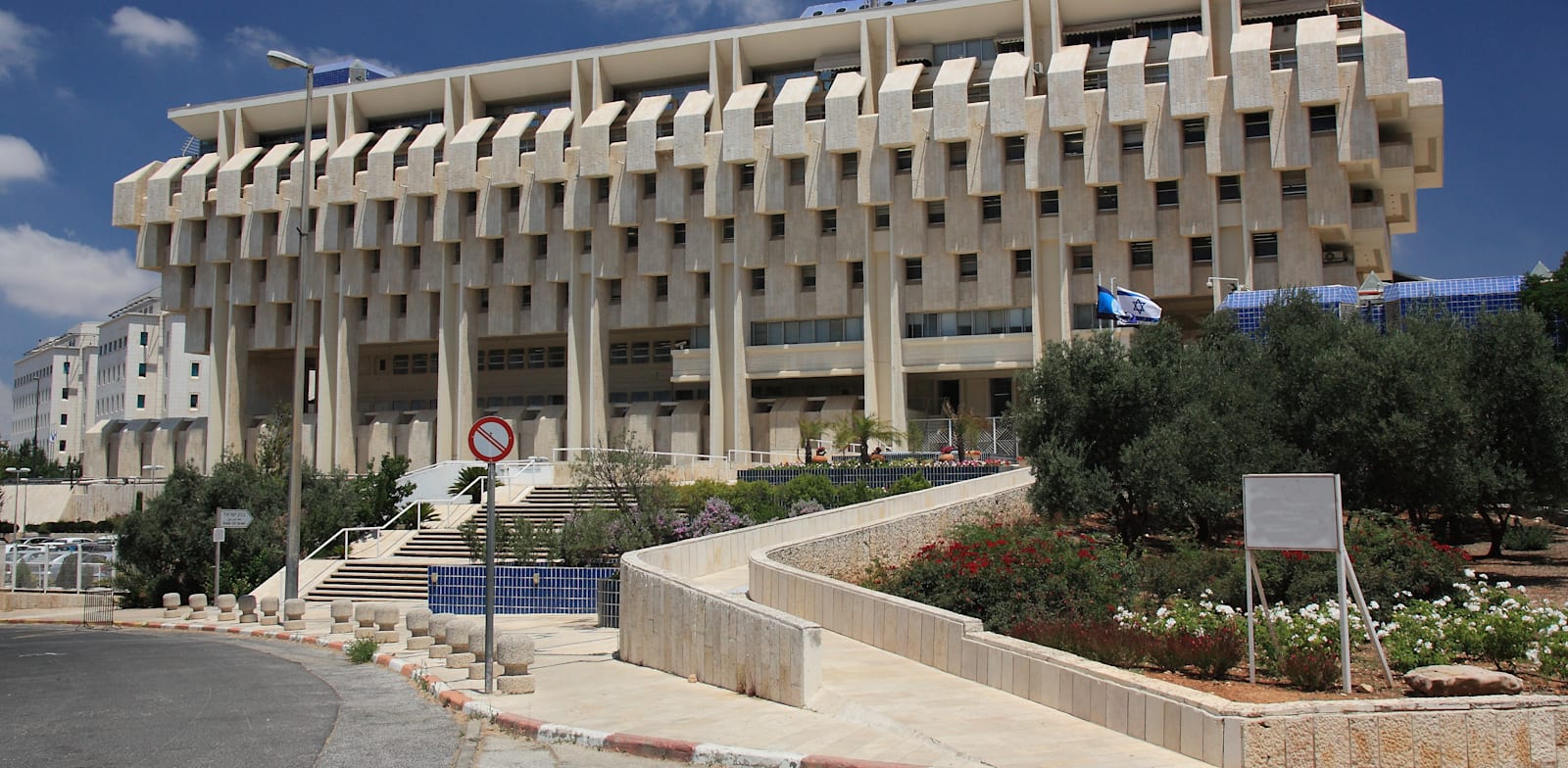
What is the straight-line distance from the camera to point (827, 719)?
403 inches

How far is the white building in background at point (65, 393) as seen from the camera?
114 m

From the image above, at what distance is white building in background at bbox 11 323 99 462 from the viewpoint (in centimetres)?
11412

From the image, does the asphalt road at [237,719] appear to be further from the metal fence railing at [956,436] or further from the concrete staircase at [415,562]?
the metal fence railing at [956,436]

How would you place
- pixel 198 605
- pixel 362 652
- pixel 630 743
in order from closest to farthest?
1. pixel 630 743
2. pixel 362 652
3. pixel 198 605

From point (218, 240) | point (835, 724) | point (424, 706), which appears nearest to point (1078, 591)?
point (835, 724)

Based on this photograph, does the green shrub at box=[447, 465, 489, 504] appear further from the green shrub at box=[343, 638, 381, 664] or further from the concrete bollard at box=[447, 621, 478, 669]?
the concrete bollard at box=[447, 621, 478, 669]

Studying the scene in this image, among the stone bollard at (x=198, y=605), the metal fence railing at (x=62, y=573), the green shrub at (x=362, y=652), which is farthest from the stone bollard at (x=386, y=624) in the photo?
the metal fence railing at (x=62, y=573)

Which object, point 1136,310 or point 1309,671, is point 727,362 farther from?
point 1309,671

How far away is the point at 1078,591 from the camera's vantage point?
49.4 ft

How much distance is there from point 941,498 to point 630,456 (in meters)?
7.68

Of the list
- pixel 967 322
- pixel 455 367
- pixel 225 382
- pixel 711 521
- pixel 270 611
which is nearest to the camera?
pixel 270 611

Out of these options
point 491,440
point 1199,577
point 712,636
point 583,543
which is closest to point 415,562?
point 583,543

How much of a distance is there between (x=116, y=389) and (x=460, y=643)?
99925mm

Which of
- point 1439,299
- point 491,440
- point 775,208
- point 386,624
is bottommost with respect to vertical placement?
point 386,624
